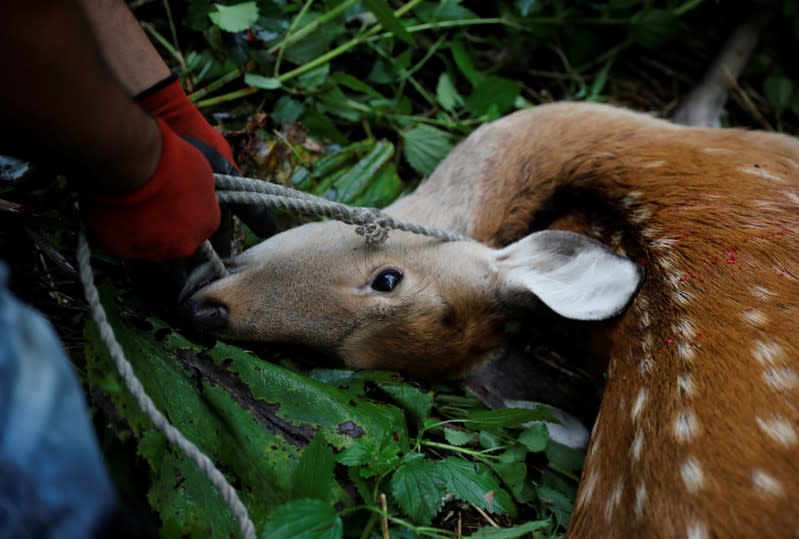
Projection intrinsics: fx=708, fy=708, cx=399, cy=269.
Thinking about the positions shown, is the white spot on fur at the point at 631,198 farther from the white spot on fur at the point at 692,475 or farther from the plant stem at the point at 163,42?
the plant stem at the point at 163,42

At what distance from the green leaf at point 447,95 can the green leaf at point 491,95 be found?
74 mm

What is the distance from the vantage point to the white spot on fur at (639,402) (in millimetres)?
2111

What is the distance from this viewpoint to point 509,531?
2.12 metres

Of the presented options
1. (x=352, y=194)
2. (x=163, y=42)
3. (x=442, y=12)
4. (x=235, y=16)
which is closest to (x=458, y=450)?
(x=352, y=194)

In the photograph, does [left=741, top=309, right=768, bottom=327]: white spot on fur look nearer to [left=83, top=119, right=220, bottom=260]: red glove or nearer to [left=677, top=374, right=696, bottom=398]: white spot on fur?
[left=677, top=374, right=696, bottom=398]: white spot on fur

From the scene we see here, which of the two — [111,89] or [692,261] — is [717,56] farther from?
[111,89]

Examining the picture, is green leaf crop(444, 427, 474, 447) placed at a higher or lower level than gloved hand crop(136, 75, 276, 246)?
lower

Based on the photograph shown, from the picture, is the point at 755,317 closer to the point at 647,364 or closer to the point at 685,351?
the point at 685,351

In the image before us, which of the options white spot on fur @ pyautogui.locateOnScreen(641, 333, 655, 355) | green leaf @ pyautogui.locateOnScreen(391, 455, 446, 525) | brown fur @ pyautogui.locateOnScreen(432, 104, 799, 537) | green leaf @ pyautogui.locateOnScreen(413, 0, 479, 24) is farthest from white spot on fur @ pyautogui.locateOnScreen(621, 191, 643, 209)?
green leaf @ pyautogui.locateOnScreen(413, 0, 479, 24)

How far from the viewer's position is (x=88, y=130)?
150 cm

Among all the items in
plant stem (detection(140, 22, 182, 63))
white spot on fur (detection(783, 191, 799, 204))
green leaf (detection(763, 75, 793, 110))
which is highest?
plant stem (detection(140, 22, 182, 63))

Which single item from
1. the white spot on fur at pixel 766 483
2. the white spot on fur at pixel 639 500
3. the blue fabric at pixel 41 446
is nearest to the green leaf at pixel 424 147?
the white spot on fur at pixel 639 500

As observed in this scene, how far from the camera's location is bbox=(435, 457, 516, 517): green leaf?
82.4 inches

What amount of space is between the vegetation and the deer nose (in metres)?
0.10
